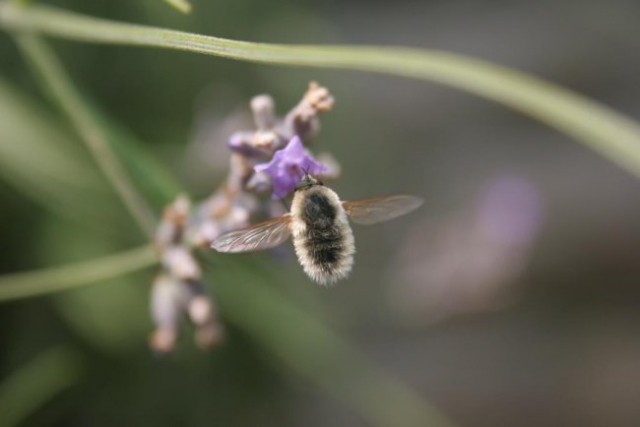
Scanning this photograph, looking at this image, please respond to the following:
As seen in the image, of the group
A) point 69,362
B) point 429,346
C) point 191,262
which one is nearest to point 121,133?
point 191,262

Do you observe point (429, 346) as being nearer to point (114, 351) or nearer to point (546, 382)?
point (546, 382)

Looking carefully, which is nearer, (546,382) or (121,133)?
(121,133)

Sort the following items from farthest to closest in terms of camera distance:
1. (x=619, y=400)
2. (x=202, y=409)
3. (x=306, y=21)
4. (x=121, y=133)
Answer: (x=619, y=400) < (x=306, y=21) < (x=202, y=409) < (x=121, y=133)

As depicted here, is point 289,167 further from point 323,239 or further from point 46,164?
point 46,164

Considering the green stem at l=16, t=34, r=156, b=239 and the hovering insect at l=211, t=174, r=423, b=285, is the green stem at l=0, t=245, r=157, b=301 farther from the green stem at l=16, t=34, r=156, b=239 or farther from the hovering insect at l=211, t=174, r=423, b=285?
the hovering insect at l=211, t=174, r=423, b=285

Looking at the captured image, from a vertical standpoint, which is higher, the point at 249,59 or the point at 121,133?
the point at 121,133

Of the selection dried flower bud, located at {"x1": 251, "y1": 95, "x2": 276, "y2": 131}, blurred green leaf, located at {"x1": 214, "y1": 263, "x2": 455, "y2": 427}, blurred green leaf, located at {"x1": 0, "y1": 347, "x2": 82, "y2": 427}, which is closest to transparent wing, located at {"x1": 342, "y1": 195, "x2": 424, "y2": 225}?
dried flower bud, located at {"x1": 251, "y1": 95, "x2": 276, "y2": 131}
